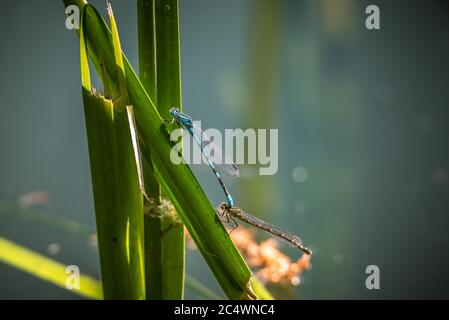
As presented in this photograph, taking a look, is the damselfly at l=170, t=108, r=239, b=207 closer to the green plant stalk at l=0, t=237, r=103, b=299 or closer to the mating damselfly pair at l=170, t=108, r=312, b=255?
the mating damselfly pair at l=170, t=108, r=312, b=255

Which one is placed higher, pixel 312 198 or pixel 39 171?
pixel 39 171

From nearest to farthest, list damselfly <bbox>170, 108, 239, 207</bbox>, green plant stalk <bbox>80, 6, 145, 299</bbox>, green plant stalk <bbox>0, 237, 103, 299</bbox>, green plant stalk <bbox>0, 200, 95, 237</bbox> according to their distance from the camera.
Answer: green plant stalk <bbox>80, 6, 145, 299</bbox> < damselfly <bbox>170, 108, 239, 207</bbox> < green plant stalk <bbox>0, 237, 103, 299</bbox> < green plant stalk <bbox>0, 200, 95, 237</bbox>

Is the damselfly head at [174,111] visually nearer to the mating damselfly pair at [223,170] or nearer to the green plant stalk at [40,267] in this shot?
the mating damselfly pair at [223,170]

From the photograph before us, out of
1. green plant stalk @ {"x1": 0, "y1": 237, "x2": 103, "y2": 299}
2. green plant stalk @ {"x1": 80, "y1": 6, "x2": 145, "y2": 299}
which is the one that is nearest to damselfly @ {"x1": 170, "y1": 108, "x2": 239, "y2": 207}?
green plant stalk @ {"x1": 80, "y1": 6, "x2": 145, "y2": 299}

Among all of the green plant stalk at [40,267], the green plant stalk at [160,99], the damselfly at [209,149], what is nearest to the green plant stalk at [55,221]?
the green plant stalk at [40,267]

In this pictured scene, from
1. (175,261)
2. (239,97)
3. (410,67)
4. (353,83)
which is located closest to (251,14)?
(239,97)

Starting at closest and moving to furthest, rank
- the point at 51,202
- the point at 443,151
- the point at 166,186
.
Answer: the point at 166,186, the point at 51,202, the point at 443,151

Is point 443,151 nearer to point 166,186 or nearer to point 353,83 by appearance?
point 353,83
